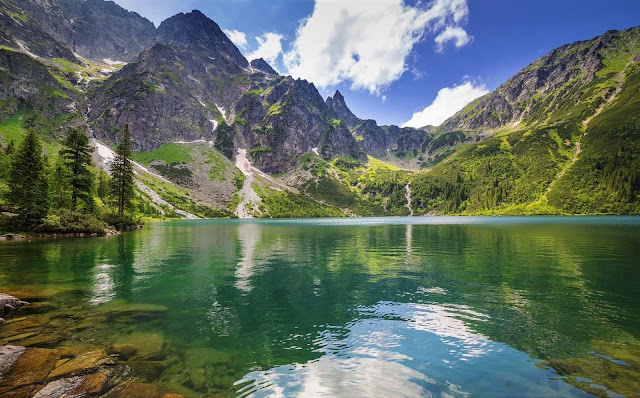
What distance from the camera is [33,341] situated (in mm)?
14523

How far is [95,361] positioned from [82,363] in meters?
0.42

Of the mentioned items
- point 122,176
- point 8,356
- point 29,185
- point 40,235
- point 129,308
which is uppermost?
point 122,176

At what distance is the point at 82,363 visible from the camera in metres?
12.1

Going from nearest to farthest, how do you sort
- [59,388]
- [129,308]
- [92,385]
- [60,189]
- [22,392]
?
[22,392], [59,388], [92,385], [129,308], [60,189]

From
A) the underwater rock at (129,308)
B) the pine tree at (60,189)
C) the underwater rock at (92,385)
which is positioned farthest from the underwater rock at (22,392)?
the pine tree at (60,189)

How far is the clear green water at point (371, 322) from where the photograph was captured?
11.9m

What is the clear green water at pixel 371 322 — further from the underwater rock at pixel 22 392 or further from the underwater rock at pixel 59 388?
the underwater rock at pixel 22 392

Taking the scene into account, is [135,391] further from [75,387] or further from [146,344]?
[146,344]

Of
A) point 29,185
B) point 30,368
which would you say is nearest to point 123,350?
point 30,368

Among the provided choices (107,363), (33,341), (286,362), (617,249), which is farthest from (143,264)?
(617,249)

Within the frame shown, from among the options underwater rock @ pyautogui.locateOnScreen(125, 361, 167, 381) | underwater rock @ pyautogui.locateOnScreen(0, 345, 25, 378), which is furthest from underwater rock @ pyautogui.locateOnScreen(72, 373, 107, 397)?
underwater rock @ pyautogui.locateOnScreen(0, 345, 25, 378)

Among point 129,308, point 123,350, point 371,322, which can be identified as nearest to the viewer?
point 123,350

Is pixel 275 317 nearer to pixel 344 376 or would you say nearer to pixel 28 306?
pixel 344 376

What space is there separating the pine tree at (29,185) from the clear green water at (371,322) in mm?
34595
